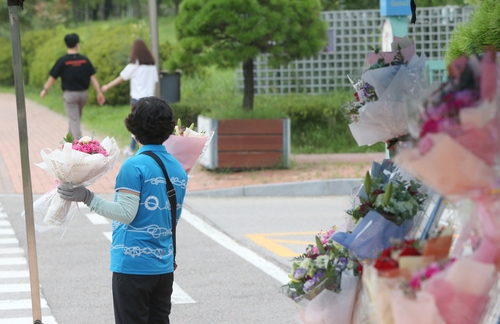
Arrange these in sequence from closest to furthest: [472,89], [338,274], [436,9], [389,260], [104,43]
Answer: [472,89], [389,260], [338,274], [436,9], [104,43]

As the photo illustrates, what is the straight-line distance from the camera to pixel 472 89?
249 centimetres

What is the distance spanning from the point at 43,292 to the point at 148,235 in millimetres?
2994

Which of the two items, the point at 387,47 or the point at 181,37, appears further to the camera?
the point at 181,37

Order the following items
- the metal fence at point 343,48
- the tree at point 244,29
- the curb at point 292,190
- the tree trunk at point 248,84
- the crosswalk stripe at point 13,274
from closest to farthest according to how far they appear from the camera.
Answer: the crosswalk stripe at point 13,274 → the curb at point 292,190 → the tree at point 244,29 → the tree trunk at point 248,84 → the metal fence at point 343,48

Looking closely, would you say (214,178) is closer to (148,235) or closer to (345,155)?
(345,155)

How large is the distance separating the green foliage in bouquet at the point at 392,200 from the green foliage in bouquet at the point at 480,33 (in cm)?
89

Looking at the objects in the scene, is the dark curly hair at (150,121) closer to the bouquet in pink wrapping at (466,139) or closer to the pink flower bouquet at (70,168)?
the pink flower bouquet at (70,168)

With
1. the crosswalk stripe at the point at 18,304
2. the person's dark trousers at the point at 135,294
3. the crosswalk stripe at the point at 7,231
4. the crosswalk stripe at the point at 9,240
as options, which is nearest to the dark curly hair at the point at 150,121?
the person's dark trousers at the point at 135,294

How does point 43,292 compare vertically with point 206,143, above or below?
below

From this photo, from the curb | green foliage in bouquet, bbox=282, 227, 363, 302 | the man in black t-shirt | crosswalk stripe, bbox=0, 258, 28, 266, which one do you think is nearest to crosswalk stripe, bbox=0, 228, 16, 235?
crosswalk stripe, bbox=0, 258, 28, 266

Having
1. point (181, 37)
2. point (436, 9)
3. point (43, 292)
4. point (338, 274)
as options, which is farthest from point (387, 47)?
point (436, 9)

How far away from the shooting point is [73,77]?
44.1 ft

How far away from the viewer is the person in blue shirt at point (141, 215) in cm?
392

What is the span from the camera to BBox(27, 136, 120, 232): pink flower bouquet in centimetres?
404
